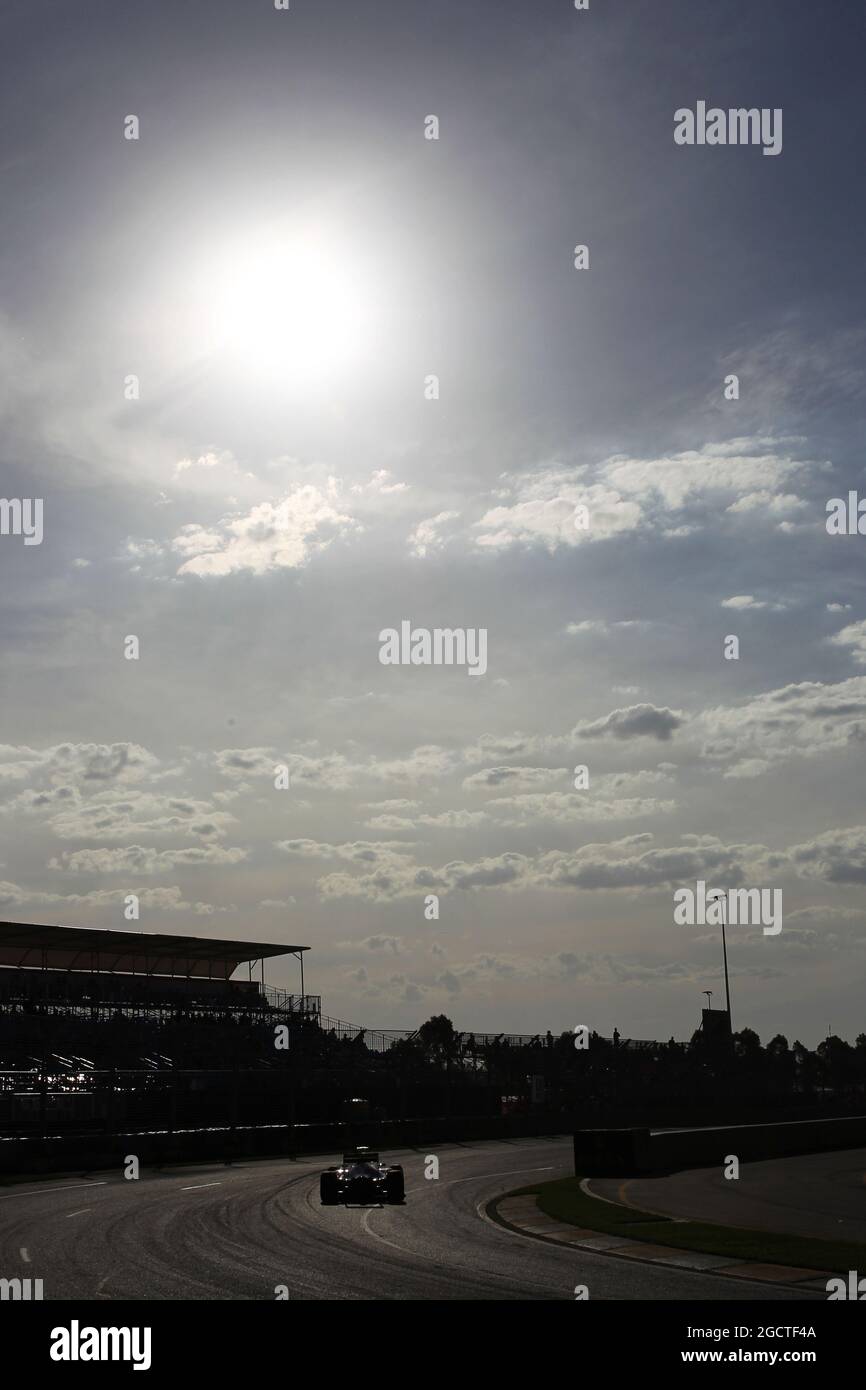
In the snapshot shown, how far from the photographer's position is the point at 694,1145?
4359cm

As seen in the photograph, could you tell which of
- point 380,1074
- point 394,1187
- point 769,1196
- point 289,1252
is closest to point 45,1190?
point 394,1187

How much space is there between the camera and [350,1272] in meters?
17.9

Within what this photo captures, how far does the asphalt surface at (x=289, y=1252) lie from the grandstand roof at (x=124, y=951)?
36.1m

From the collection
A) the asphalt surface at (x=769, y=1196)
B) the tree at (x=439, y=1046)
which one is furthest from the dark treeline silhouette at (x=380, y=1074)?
the asphalt surface at (x=769, y=1196)

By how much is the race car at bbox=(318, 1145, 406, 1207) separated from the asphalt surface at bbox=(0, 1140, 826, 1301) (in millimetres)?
558

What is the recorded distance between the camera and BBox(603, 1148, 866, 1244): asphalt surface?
83.6 ft

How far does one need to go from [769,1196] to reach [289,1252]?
1605cm

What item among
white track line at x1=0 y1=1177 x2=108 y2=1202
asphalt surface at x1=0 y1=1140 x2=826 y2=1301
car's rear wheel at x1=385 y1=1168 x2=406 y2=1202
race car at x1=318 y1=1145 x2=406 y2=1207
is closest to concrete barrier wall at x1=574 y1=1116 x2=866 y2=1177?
asphalt surface at x1=0 y1=1140 x2=826 y2=1301

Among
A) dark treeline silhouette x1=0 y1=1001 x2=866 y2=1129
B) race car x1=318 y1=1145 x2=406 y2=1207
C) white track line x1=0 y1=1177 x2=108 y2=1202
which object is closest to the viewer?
race car x1=318 y1=1145 x2=406 y2=1207

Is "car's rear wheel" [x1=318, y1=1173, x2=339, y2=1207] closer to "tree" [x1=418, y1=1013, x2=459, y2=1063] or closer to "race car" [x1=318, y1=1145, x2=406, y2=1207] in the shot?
"race car" [x1=318, y1=1145, x2=406, y2=1207]

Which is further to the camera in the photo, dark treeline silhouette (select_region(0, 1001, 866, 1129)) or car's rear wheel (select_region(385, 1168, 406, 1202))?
dark treeline silhouette (select_region(0, 1001, 866, 1129))

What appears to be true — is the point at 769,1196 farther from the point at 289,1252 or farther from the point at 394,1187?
the point at 289,1252
